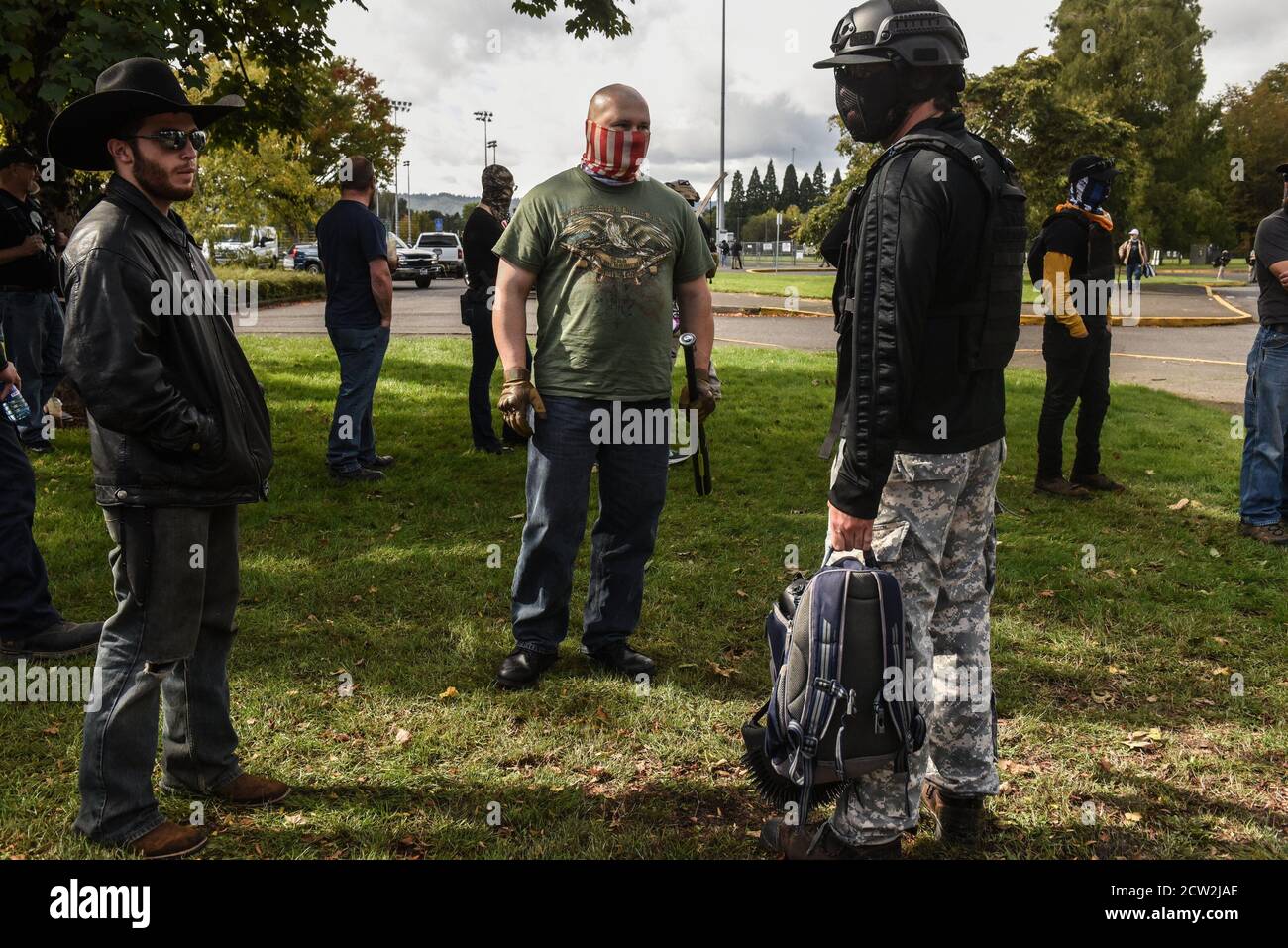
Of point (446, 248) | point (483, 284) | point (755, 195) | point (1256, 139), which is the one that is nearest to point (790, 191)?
point (755, 195)

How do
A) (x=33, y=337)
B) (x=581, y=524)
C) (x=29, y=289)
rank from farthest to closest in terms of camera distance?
(x=33, y=337) < (x=29, y=289) < (x=581, y=524)

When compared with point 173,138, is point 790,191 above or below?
above

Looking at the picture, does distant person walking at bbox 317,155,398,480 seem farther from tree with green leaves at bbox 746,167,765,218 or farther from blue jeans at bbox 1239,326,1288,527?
tree with green leaves at bbox 746,167,765,218

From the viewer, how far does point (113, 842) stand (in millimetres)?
3082

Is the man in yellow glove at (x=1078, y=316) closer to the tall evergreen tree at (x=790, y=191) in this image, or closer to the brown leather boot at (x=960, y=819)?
the brown leather boot at (x=960, y=819)

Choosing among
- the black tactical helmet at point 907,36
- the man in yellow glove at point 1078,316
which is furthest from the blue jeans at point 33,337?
the man in yellow glove at point 1078,316

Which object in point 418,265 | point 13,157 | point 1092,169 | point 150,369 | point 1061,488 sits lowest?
point 1061,488

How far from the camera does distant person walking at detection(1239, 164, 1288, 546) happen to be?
20.5ft

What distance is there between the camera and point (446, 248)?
4256 cm

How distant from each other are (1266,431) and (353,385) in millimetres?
6251

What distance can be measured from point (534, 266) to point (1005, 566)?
346cm

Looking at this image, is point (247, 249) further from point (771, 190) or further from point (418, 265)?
point (771, 190)

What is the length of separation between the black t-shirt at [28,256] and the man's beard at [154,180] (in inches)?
160

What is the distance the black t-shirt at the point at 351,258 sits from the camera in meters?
7.54
